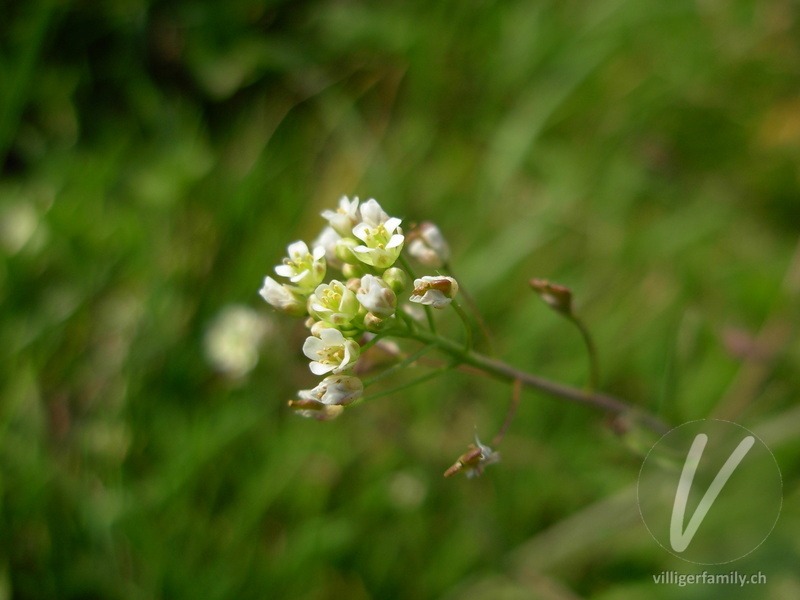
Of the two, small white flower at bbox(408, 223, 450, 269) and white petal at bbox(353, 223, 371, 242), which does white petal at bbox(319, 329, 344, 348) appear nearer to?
white petal at bbox(353, 223, 371, 242)

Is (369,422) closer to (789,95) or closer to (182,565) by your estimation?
(182,565)

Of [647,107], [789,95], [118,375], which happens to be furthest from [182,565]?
[789,95]

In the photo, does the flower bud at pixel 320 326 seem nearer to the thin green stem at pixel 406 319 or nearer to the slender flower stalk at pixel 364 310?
the slender flower stalk at pixel 364 310

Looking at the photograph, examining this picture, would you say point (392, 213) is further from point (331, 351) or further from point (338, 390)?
point (338, 390)

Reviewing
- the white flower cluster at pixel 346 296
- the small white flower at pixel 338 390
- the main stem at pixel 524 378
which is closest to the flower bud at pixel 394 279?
the white flower cluster at pixel 346 296

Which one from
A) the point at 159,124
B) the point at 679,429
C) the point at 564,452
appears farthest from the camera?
the point at 159,124

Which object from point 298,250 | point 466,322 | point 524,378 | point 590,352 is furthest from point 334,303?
point 590,352
